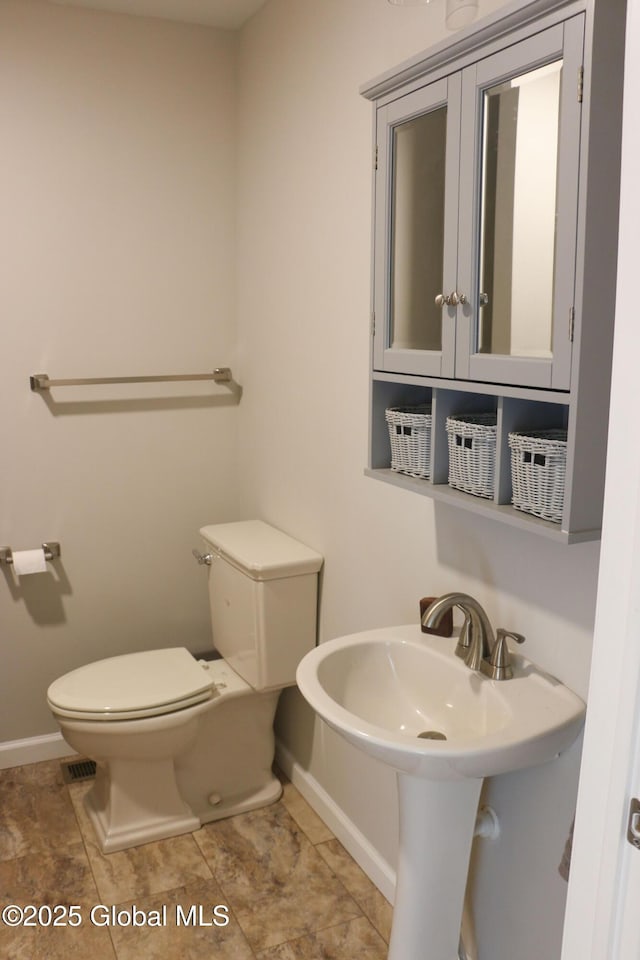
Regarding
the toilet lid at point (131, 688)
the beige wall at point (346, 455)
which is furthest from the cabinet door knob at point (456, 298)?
the toilet lid at point (131, 688)

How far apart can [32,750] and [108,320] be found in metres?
1.48

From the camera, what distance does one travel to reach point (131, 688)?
2498mm

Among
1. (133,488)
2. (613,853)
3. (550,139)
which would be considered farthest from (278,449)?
(613,853)

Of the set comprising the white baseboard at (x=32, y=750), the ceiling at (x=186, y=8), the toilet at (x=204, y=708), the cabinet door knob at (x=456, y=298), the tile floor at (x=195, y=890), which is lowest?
the tile floor at (x=195, y=890)

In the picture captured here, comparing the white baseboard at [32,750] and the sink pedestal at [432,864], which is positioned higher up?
the sink pedestal at [432,864]

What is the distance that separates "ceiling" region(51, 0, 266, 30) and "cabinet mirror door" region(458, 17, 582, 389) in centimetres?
154

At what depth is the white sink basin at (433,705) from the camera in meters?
1.48

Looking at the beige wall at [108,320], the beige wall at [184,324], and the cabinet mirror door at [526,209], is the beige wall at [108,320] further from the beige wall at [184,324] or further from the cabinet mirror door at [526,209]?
the cabinet mirror door at [526,209]

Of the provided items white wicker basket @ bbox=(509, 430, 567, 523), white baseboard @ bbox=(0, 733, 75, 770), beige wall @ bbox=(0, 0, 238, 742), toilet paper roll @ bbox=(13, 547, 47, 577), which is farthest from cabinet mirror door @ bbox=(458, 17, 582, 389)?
white baseboard @ bbox=(0, 733, 75, 770)

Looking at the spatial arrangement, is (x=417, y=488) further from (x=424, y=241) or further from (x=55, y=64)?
(x=55, y=64)

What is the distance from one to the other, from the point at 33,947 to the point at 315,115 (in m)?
2.26

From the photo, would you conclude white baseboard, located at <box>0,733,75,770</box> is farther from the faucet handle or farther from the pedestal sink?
the faucet handle

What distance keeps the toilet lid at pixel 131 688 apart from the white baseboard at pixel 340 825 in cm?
47

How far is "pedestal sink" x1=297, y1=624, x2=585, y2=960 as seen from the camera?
1.49 meters
